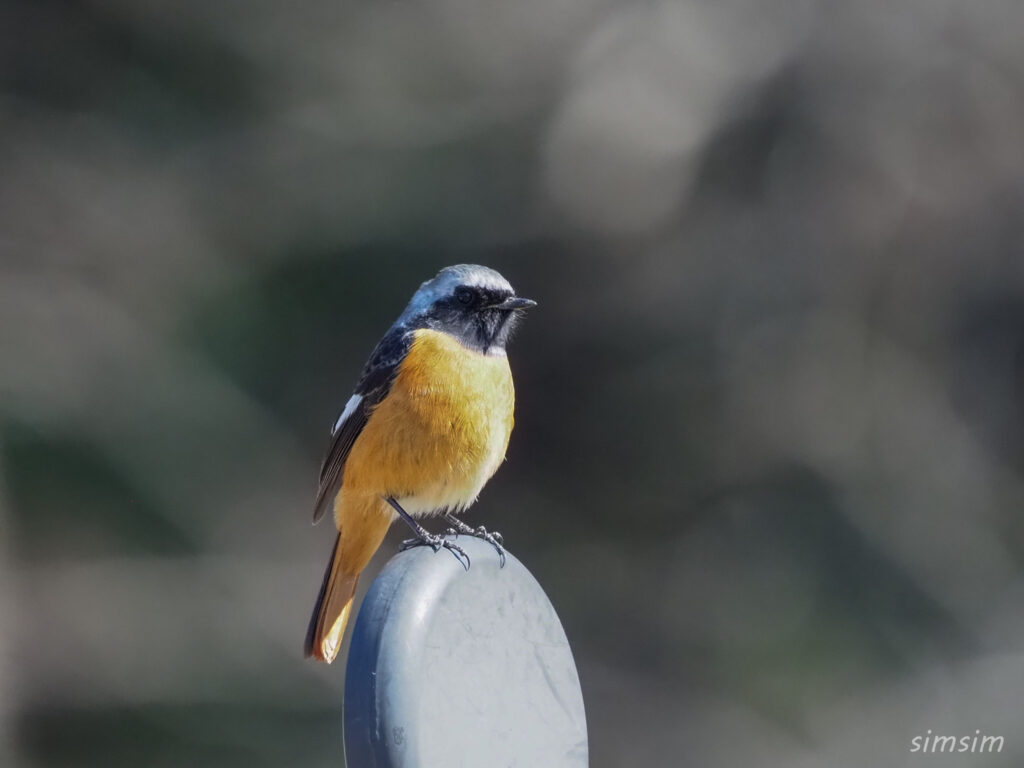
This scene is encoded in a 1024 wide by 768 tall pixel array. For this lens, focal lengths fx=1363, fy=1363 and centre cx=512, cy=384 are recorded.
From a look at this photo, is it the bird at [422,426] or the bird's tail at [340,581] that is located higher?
the bird at [422,426]

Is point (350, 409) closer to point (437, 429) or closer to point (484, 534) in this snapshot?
point (437, 429)

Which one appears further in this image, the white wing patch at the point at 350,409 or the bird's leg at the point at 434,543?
the white wing patch at the point at 350,409

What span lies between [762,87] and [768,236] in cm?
100

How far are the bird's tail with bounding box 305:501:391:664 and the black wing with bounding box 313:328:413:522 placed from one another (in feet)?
0.66

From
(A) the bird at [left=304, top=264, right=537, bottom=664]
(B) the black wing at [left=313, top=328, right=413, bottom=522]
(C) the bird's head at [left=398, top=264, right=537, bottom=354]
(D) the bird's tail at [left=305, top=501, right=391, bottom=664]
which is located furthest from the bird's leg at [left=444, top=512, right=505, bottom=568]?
(C) the bird's head at [left=398, top=264, right=537, bottom=354]

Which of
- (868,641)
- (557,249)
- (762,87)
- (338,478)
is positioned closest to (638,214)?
(557,249)

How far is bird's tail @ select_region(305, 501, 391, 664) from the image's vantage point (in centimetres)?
417

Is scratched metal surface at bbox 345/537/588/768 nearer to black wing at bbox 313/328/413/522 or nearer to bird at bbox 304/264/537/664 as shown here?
bird at bbox 304/264/537/664

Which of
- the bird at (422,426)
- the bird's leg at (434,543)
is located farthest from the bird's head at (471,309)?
the bird's leg at (434,543)

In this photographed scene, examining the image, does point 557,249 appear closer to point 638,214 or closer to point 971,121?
point 638,214

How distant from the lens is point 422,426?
3.89m

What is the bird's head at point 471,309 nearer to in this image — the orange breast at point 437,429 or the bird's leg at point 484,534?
the orange breast at point 437,429

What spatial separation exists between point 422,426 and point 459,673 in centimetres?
160

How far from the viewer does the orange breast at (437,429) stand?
388 centimetres
